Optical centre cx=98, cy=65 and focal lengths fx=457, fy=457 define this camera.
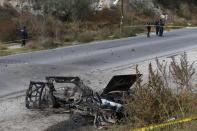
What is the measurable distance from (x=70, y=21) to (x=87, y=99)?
3322cm

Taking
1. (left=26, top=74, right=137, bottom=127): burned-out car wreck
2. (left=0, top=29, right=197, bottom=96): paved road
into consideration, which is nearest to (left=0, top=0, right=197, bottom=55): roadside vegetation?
(left=0, top=29, right=197, bottom=96): paved road

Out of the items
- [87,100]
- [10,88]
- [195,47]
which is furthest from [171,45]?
[87,100]

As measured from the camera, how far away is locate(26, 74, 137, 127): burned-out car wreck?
10547 mm

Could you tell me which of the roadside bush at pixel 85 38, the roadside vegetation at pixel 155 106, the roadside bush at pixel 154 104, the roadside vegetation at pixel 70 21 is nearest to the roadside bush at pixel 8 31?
the roadside vegetation at pixel 70 21

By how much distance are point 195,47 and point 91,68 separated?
9892 millimetres

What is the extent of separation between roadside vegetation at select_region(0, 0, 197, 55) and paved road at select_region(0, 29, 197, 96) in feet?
9.37

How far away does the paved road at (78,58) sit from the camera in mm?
17094

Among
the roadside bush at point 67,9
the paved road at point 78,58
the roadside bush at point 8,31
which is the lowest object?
the paved road at point 78,58

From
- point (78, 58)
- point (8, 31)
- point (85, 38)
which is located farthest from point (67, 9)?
point (78, 58)

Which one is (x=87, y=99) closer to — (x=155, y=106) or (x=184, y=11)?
(x=155, y=106)

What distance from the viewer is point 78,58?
22.3 meters

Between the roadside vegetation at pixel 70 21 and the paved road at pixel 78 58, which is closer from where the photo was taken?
the paved road at pixel 78 58

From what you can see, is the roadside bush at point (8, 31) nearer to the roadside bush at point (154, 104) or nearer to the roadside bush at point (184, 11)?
the roadside bush at point (154, 104)

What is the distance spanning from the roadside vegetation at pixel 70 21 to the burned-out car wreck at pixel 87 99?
46.1 feet
